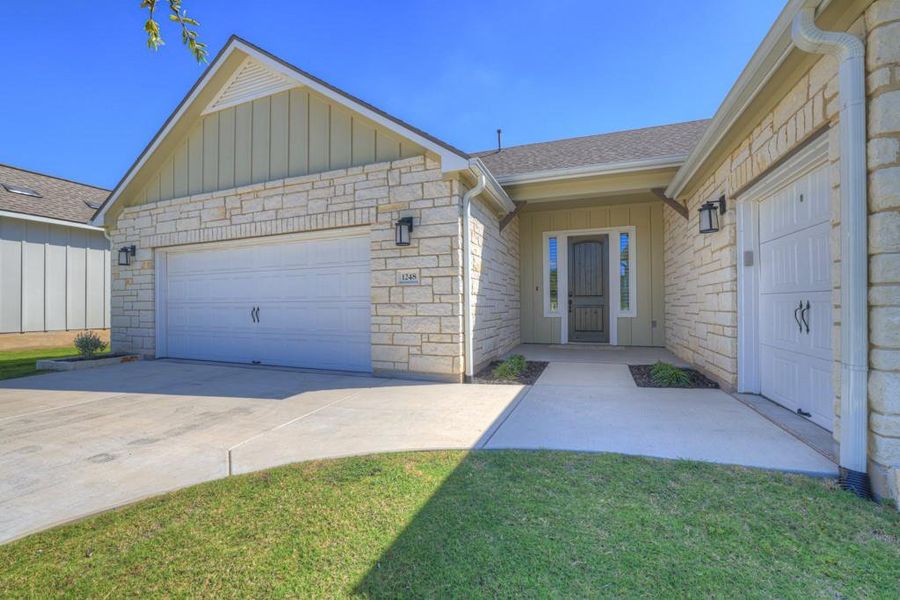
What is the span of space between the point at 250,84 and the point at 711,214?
7.16 meters

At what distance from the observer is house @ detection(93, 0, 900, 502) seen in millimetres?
2199

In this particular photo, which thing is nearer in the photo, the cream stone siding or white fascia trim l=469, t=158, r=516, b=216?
white fascia trim l=469, t=158, r=516, b=216

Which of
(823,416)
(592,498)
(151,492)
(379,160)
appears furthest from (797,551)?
(379,160)

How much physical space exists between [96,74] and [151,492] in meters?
6.77

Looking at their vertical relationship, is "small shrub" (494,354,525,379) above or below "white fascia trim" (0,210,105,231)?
below

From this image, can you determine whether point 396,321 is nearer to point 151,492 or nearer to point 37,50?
point 151,492

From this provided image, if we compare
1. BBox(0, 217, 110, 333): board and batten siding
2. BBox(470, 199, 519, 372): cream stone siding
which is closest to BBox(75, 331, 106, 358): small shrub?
BBox(0, 217, 110, 333): board and batten siding

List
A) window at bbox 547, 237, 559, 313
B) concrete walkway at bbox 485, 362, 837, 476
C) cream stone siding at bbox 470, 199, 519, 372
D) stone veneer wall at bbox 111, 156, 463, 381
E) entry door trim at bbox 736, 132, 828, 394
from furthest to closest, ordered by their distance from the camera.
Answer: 1. window at bbox 547, 237, 559, 313
2. cream stone siding at bbox 470, 199, 519, 372
3. stone veneer wall at bbox 111, 156, 463, 381
4. entry door trim at bbox 736, 132, 828, 394
5. concrete walkway at bbox 485, 362, 837, 476

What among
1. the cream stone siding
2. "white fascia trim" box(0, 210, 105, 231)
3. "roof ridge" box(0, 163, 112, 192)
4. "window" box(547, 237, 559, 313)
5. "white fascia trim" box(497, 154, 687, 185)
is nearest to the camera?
"white fascia trim" box(497, 154, 687, 185)

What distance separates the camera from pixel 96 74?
5.85 meters

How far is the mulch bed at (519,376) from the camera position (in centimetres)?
514

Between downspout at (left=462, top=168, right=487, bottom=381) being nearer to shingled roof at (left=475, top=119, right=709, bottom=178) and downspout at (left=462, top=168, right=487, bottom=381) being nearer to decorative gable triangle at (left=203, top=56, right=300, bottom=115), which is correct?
shingled roof at (left=475, top=119, right=709, bottom=178)

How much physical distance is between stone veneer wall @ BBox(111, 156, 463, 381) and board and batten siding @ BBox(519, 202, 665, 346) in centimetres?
368

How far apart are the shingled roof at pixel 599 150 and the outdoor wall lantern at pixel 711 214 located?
1.31m
